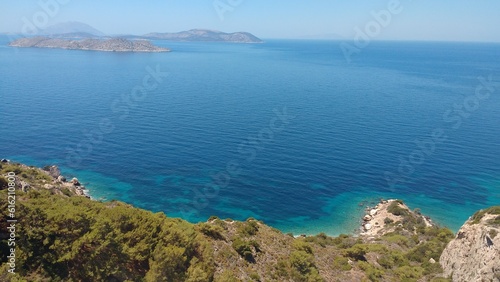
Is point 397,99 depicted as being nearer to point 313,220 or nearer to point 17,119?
point 313,220

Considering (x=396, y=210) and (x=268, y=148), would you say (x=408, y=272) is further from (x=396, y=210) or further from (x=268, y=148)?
(x=268, y=148)

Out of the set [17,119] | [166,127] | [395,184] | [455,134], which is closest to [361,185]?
[395,184]

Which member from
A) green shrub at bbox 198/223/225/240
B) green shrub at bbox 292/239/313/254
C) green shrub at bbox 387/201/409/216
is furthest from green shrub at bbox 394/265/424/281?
green shrub at bbox 387/201/409/216

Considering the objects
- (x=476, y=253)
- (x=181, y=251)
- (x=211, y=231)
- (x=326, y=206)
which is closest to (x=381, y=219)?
(x=326, y=206)

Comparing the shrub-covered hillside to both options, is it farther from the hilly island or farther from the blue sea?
the blue sea

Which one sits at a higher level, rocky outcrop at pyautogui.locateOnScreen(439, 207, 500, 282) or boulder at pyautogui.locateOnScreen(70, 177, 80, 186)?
rocky outcrop at pyautogui.locateOnScreen(439, 207, 500, 282)

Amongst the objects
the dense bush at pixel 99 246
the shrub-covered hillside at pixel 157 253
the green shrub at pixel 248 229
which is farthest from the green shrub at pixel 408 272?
the dense bush at pixel 99 246
